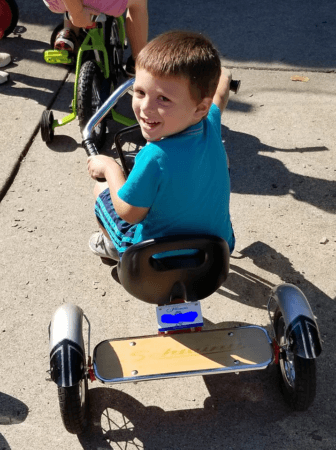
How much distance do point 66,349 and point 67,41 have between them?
248cm

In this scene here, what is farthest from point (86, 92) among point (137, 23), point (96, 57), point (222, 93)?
point (222, 93)

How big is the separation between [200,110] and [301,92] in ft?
8.37

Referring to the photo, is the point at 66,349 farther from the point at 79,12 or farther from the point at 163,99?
the point at 79,12

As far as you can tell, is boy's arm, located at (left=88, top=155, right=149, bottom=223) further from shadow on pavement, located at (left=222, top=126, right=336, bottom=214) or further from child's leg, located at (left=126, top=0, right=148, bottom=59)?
child's leg, located at (left=126, top=0, right=148, bottom=59)

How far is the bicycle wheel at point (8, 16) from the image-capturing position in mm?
4758

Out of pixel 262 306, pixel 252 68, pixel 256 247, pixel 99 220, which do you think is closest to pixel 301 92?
pixel 252 68

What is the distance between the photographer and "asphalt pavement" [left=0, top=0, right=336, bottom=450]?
2.33m

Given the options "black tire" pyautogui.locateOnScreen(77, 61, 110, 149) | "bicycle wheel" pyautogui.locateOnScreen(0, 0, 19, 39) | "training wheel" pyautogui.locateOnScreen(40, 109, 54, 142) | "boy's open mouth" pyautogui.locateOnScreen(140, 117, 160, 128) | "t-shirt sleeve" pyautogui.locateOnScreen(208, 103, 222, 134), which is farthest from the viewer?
"bicycle wheel" pyautogui.locateOnScreen(0, 0, 19, 39)

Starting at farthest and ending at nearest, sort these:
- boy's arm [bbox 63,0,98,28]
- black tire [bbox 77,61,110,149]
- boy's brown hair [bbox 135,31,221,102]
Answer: black tire [bbox 77,61,110,149], boy's arm [bbox 63,0,98,28], boy's brown hair [bbox 135,31,221,102]

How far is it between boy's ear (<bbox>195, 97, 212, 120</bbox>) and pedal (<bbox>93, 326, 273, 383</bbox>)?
813mm

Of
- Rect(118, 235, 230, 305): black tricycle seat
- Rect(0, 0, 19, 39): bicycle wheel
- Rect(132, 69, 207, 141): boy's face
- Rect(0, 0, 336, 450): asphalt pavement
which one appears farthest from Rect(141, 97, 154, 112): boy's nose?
Rect(0, 0, 19, 39): bicycle wheel

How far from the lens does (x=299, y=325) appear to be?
2.17 metres

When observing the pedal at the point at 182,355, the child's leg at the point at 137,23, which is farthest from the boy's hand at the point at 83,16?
the pedal at the point at 182,355

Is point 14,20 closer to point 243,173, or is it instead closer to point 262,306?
point 243,173
